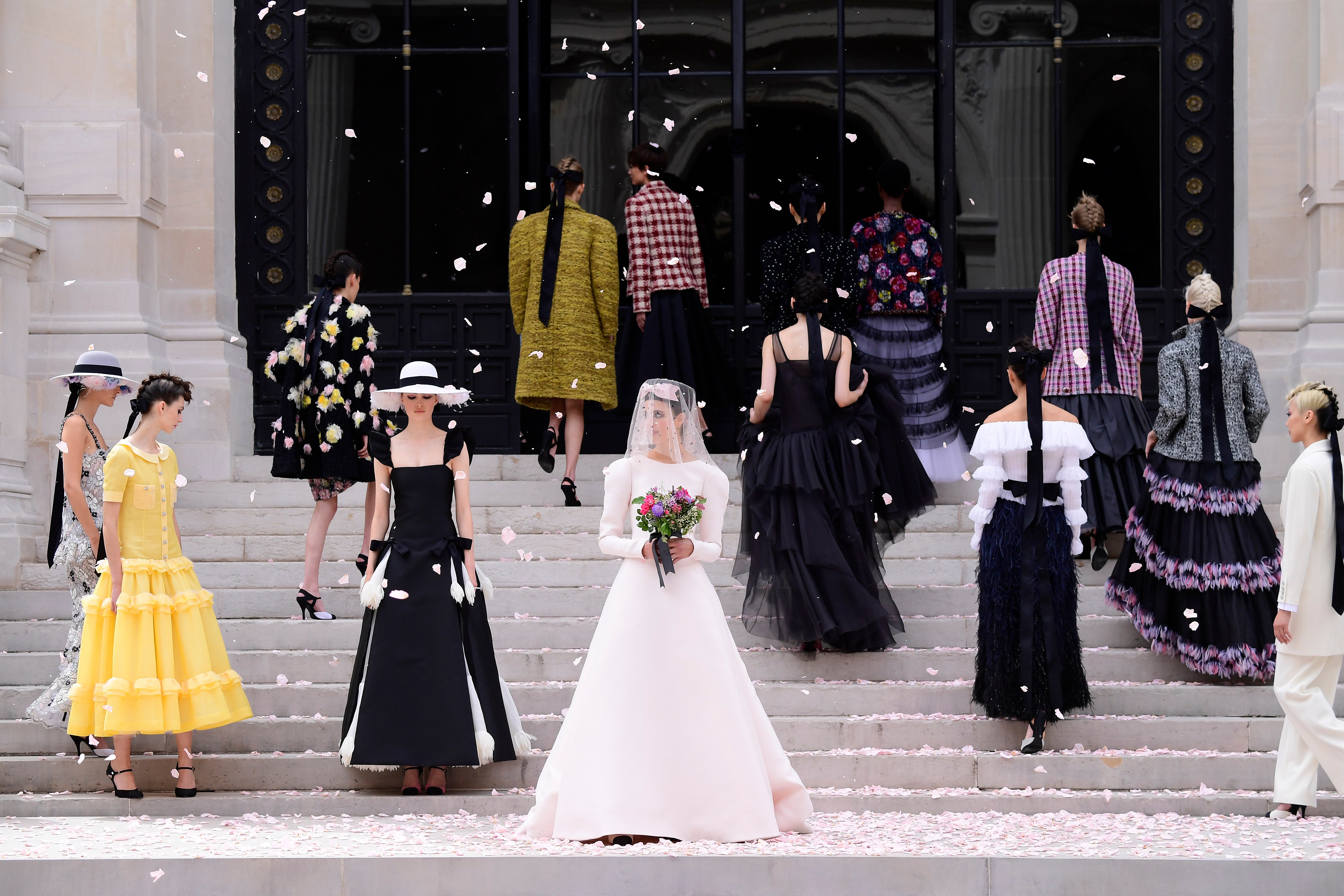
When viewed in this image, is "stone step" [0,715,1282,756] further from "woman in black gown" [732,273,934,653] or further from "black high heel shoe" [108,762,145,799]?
"woman in black gown" [732,273,934,653]

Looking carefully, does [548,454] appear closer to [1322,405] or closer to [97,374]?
[97,374]

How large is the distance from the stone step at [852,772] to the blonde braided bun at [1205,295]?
2.27 metres

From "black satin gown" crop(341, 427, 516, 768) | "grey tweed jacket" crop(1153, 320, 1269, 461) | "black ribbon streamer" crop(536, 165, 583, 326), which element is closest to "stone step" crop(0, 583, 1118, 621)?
"grey tweed jacket" crop(1153, 320, 1269, 461)

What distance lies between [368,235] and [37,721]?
222 inches

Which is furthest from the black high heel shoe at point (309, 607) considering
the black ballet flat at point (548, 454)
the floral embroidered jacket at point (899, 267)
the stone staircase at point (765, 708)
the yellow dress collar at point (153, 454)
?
the floral embroidered jacket at point (899, 267)

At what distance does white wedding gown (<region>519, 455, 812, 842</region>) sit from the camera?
577 centimetres

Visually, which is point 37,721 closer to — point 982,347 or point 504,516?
point 504,516

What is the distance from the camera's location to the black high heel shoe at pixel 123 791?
6.65 metres

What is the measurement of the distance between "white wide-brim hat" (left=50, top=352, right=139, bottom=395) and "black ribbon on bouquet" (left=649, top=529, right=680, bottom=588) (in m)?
2.93

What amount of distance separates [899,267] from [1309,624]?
173 inches

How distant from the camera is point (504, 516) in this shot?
9352 millimetres

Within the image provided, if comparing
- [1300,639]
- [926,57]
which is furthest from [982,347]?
[1300,639]

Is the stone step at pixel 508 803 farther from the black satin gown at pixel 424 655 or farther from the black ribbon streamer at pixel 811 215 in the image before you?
the black ribbon streamer at pixel 811 215

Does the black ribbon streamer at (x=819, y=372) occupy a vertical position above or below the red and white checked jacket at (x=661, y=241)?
below
